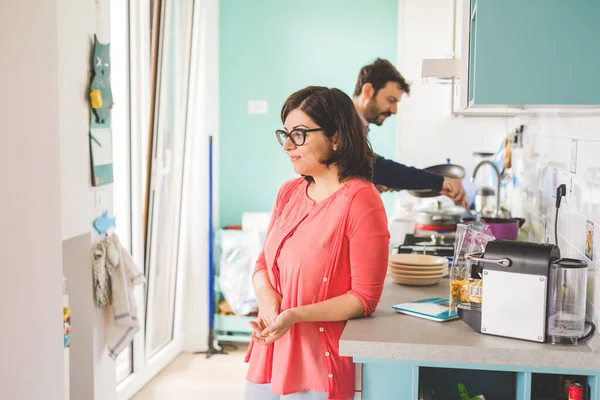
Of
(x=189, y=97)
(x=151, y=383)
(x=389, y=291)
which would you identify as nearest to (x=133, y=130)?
(x=189, y=97)

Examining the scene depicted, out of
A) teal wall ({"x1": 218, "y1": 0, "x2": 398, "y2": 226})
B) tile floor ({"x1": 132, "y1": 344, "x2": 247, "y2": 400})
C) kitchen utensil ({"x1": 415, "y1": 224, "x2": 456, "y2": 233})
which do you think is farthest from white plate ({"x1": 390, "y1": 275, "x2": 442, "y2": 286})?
teal wall ({"x1": 218, "y1": 0, "x2": 398, "y2": 226})

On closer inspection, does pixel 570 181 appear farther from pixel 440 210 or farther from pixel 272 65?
pixel 272 65

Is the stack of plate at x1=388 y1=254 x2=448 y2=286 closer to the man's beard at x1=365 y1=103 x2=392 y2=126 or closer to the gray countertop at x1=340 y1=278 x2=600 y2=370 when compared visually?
the gray countertop at x1=340 y1=278 x2=600 y2=370

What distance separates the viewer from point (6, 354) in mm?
1968

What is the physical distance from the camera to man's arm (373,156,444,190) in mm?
3453

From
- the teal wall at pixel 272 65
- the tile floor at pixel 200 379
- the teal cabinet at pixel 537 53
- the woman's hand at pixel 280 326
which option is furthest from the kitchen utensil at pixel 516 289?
the teal wall at pixel 272 65

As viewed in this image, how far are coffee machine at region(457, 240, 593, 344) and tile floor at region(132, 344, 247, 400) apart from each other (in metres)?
2.59

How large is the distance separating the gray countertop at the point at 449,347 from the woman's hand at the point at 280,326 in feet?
0.47

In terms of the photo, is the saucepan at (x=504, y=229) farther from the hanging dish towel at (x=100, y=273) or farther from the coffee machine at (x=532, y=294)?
the hanging dish towel at (x=100, y=273)

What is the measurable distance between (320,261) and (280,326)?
0.21 m

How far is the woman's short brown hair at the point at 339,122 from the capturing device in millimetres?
1981

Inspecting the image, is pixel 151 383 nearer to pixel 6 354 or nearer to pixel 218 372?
pixel 218 372

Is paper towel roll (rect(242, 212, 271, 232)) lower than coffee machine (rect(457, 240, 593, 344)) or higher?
lower

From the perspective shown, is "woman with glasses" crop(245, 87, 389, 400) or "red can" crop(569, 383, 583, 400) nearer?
"red can" crop(569, 383, 583, 400)
